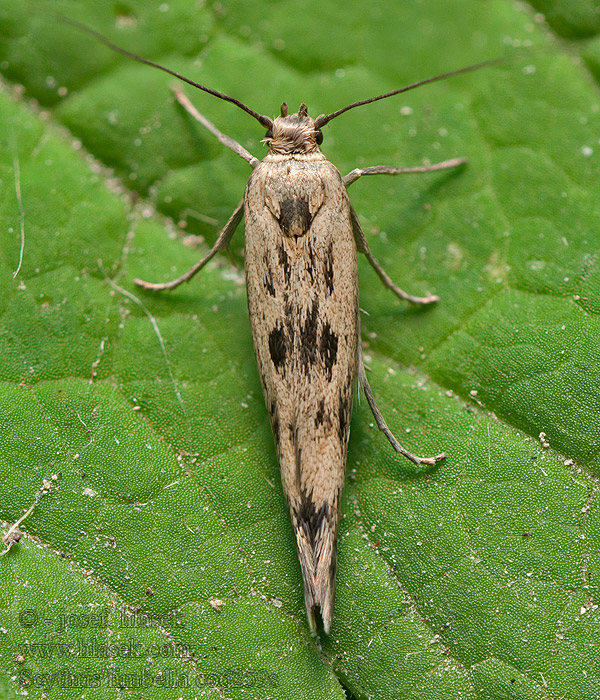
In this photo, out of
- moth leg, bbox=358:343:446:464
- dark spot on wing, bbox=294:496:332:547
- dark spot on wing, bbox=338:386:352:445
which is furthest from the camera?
moth leg, bbox=358:343:446:464

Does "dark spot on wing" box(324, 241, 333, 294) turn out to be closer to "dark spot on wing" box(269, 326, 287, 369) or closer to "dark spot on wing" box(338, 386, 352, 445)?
"dark spot on wing" box(269, 326, 287, 369)

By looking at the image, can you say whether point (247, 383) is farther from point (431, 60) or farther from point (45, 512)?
point (431, 60)

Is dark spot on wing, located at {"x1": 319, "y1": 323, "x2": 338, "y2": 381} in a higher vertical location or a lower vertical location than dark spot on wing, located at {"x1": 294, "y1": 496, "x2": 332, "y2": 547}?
higher

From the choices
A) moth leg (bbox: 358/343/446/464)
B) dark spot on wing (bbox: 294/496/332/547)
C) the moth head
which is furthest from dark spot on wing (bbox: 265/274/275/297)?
dark spot on wing (bbox: 294/496/332/547)

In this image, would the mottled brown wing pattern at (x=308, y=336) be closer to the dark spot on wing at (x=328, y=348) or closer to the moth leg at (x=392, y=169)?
the dark spot on wing at (x=328, y=348)

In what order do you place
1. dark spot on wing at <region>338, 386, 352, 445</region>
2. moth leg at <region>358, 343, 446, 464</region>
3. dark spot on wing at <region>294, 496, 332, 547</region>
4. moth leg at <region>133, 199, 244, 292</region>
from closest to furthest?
dark spot on wing at <region>294, 496, 332, 547</region> → dark spot on wing at <region>338, 386, 352, 445</region> → moth leg at <region>358, 343, 446, 464</region> → moth leg at <region>133, 199, 244, 292</region>

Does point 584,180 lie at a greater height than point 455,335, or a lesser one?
greater

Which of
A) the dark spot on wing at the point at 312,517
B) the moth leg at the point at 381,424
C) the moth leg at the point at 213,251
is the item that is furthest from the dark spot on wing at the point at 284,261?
the dark spot on wing at the point at 312,517

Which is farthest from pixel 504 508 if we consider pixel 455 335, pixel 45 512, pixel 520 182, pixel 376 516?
pixel 45 512

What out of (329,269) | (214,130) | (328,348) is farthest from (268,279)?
(214,130)
